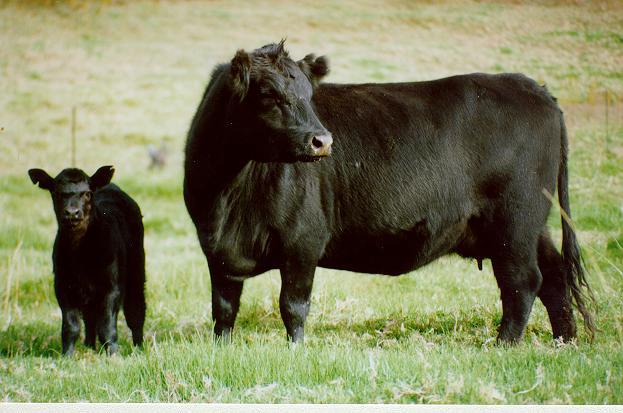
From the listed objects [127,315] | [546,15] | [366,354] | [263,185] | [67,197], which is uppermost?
[546,15]

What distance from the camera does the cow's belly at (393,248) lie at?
15.2 feet

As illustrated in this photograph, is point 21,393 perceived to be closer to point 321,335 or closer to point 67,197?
point 67,197

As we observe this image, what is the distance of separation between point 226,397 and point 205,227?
0.98 metres

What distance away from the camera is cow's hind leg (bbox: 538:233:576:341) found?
4758 mm

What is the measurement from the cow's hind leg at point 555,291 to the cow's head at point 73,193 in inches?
110

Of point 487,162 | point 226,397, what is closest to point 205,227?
point 226,397

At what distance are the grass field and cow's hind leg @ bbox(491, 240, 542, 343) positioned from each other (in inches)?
7.0

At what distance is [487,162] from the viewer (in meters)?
4.68

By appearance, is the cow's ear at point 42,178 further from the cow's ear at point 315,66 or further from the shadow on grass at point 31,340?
the cow's ear at point 315,66

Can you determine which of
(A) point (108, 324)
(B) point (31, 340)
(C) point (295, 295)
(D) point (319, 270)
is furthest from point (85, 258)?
(D) point (319, 270)

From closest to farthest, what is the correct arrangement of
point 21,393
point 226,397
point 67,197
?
point 226,397
point 21,393
point 67,197

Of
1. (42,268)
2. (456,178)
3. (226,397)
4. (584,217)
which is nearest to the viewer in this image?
(226,397)

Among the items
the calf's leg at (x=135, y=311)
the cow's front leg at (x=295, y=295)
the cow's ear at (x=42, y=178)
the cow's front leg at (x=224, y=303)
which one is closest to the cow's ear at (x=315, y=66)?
the cow's front leg at (x=295, y=295)

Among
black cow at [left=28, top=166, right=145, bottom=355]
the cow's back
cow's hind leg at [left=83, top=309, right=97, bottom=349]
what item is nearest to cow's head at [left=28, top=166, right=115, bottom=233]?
black cow at [left=28, top=166, right=145, bottom=355]
